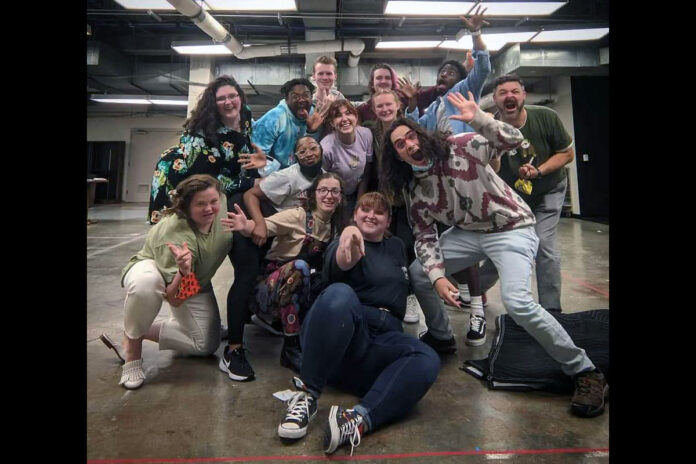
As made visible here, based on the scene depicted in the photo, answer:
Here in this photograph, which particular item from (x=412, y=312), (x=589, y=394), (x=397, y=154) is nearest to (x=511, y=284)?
(x=589, y=394)

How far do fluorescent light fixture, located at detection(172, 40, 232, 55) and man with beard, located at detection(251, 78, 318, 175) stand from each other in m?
5.19

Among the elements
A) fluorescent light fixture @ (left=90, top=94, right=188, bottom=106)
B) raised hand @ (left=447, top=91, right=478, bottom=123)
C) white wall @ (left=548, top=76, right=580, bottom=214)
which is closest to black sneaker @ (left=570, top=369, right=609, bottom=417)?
raised hand @ (left=447, top=91, right=478, bottom=123)

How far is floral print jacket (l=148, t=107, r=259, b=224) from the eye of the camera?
1973 millimetres

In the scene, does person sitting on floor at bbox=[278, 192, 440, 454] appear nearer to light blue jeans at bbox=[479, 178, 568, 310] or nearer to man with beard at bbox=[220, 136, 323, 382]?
man with beard at bbox=[220, 136, 323, 382]

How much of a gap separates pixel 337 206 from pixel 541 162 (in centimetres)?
121

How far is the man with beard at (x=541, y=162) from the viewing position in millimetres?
2188

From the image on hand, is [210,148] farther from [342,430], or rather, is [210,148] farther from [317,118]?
[342,430]

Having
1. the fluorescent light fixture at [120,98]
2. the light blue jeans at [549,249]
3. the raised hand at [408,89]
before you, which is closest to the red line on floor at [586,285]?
the light blue jeans at [549,249]

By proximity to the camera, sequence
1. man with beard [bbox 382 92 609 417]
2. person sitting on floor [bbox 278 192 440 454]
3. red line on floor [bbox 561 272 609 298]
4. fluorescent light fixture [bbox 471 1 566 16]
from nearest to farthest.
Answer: person sitting on floor [bbox 278 192 440 454] → man with beard [bbox 382 92 609 417] → red line on floor [bbox 561 272 609 298] → fluorescent light fixture [bbox 471 1 566 16]

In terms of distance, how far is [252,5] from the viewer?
5391 mm

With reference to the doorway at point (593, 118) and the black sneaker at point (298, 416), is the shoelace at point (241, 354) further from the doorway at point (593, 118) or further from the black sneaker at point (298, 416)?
the doorway at point (593, 118)

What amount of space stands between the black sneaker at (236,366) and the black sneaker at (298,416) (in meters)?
0.43

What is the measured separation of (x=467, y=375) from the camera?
6.20 feet
